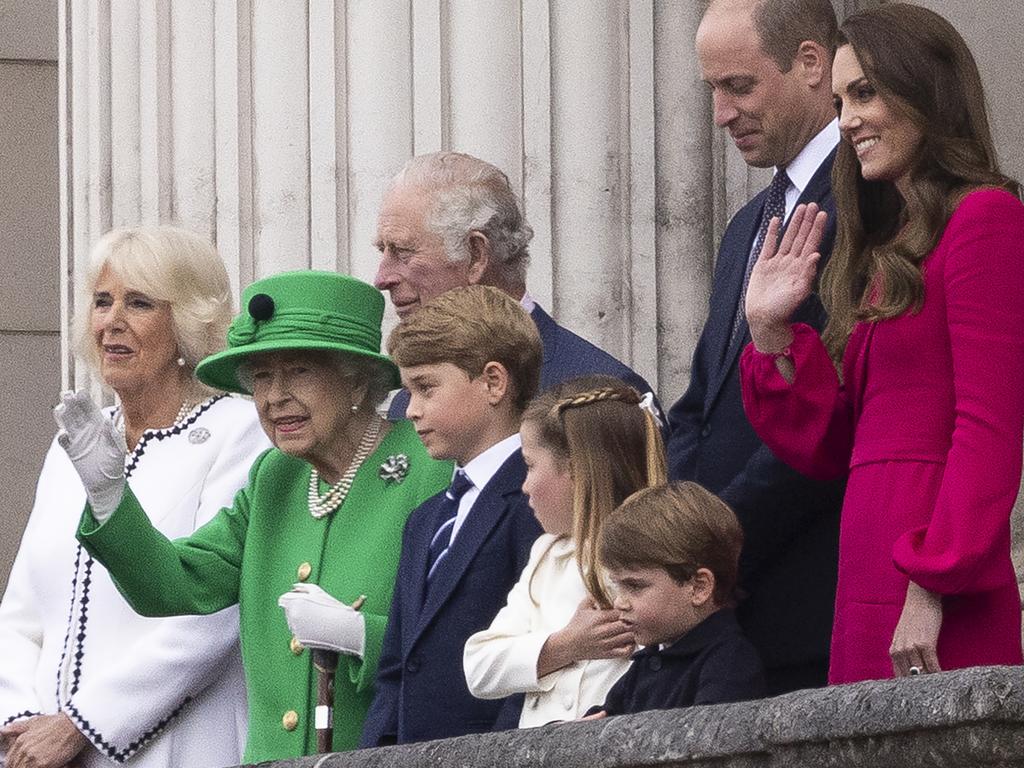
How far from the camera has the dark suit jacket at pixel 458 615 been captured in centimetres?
477

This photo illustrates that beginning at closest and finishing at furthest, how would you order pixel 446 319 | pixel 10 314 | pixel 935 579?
1. pixel 935 579
2. pixel 446 319
3. pixel 10 314

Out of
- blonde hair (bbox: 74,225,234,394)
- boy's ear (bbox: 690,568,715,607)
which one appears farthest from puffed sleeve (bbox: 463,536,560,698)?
blonde hair (bbox: 74,225,234,394)

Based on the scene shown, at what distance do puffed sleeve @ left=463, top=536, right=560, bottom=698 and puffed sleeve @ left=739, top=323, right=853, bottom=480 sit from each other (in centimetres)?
52

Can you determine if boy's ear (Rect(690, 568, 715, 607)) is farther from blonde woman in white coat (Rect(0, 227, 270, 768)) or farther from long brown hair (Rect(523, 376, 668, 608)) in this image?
blonde woman in white coat (Rect(0, 227, 270, 768))

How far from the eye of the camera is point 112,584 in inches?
220

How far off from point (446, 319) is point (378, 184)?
1.52 meters

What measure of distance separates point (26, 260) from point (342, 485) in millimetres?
3879

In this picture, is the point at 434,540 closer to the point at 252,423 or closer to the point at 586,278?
the point at 252,423

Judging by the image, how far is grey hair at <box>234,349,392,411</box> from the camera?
5188 mm

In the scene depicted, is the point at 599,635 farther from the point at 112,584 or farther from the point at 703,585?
the point at 112,584

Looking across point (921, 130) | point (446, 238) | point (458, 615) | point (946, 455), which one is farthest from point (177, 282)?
point (946, 455)

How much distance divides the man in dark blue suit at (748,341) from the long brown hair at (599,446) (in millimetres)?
181

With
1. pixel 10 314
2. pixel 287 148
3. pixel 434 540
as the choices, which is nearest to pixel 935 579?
pixel 434 540

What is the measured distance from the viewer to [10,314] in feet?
29.0
